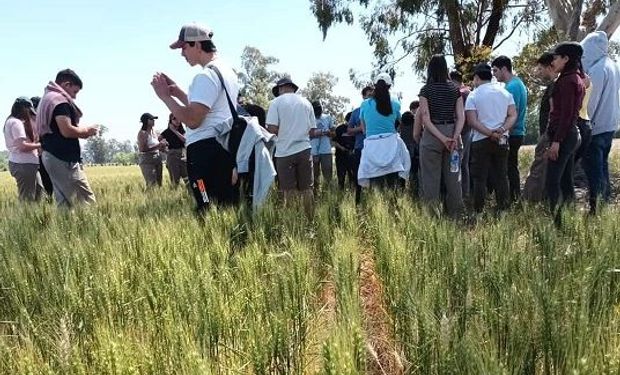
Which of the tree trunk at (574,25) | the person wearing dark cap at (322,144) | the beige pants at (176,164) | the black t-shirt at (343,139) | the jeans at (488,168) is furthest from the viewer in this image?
the tree trunk at (574,25)

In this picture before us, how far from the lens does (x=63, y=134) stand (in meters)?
4.21

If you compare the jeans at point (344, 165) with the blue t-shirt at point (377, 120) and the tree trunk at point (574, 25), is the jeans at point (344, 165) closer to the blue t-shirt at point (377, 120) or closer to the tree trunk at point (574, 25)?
the blue t-shirt at point (377, 120)

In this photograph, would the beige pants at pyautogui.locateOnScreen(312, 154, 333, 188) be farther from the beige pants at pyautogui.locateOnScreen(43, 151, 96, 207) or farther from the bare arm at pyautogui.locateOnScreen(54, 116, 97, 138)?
the bare arm at pyautogui.locateOnScreen(54, 116, 97, 138)

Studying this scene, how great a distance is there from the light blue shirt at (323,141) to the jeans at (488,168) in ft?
11.0

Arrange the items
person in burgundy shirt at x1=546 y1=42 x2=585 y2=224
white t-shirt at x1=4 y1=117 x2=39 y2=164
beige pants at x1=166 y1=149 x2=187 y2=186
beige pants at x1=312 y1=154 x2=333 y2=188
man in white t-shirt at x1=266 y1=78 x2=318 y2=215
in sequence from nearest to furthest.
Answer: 1. person in burgundy shirt at x1=546 y1=42 x2=585 y2=224
2. man in white t-shirt at x1=266 y1=78 x2=318 y2=215
3. white t-shirt at x1=4 y1=117 x2=39 y2=164
4. beige pants at x1=312 y1=154 x2=333 y2=188
5. beige pants at x1=166 y1=149 x2=187 y2=186

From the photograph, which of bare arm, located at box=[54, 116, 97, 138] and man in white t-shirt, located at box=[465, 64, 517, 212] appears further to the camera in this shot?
man in white t-shirt, located at box=[465, 64, 517, 212]

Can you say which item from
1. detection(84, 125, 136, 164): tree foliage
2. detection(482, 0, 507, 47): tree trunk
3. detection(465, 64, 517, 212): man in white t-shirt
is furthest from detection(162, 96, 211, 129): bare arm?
detection(84, 125, 136, 164): tree foliage

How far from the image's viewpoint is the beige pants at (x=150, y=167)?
9.00 m

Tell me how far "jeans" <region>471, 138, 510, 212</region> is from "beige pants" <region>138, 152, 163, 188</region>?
6023mm

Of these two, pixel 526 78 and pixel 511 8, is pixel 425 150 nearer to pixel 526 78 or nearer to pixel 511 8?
pixel 526 78

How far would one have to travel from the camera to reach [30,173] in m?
5.96

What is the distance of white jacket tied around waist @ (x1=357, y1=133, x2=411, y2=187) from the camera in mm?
5043

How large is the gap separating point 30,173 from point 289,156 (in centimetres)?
325

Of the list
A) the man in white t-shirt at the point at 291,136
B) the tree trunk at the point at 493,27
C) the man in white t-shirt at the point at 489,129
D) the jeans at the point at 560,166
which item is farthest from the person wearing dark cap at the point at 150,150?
the tree trunk at the point at 493,27
